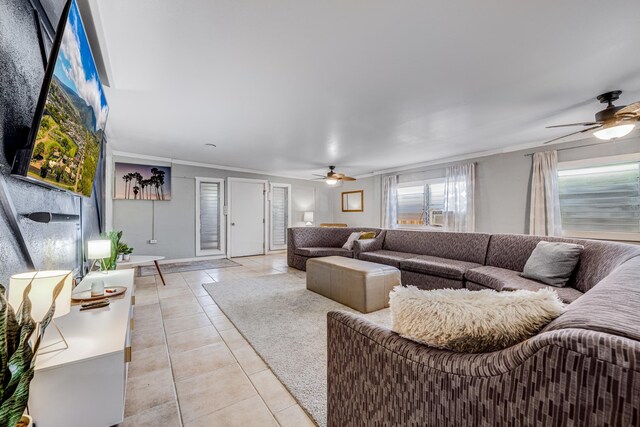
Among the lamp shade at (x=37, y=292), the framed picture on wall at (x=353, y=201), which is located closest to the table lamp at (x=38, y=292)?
the lamp shade at (x=37, y=292)

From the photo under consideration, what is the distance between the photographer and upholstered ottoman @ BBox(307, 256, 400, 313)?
283 cm

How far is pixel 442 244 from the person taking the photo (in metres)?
3.92

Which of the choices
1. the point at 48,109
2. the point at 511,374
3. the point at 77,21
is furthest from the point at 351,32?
the point at 511,374

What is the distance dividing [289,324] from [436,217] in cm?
441

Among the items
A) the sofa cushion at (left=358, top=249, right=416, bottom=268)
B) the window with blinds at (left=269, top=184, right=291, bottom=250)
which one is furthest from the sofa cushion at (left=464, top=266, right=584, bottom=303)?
the window with blinds at (left=269, top=184, right=291, bottom=250)

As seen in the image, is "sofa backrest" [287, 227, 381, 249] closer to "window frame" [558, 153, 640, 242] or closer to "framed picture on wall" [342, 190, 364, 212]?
"framed picture on wall" [342, 190, 364, 212]

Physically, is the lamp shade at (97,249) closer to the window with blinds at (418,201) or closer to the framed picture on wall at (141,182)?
the framed picture on wall at (141,182)

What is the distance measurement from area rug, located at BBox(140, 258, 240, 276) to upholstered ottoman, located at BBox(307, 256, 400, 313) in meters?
2.80

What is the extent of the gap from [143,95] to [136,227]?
3.46 metres

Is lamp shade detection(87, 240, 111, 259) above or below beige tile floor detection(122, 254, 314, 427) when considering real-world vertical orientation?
above

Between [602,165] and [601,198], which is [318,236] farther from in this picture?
[602,165]

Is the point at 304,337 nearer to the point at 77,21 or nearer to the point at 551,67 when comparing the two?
the point at 77,21

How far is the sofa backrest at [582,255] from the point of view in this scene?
1963mm

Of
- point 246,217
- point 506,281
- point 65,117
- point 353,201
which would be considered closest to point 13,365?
point 65,117
